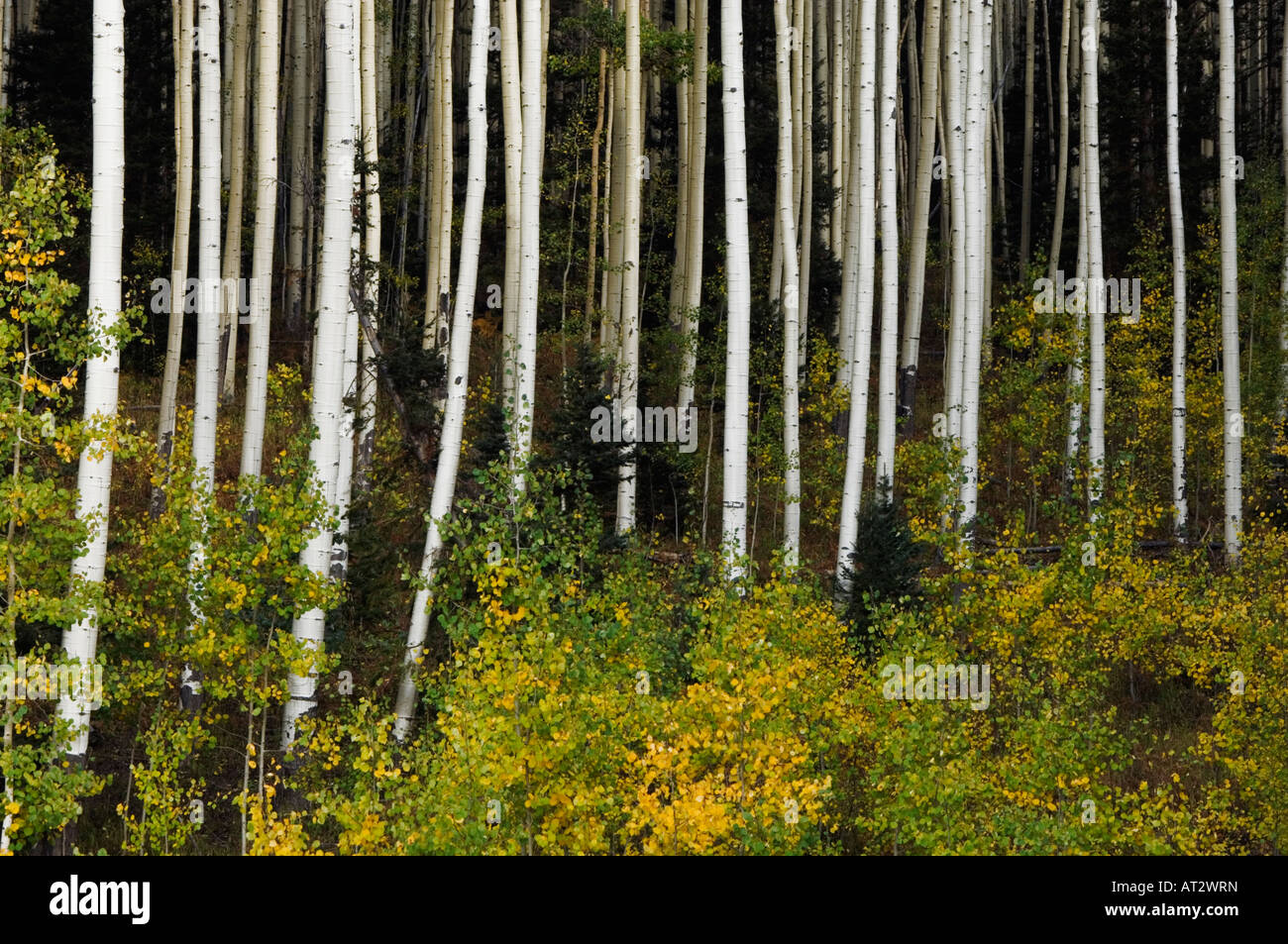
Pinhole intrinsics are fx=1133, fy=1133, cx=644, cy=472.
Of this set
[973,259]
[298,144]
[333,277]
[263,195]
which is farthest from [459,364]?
[298,144]

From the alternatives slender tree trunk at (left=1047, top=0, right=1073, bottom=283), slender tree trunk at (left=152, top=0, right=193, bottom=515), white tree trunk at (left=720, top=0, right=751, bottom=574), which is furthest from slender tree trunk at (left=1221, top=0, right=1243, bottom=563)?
slender tree trunk at (left=152, top=0, right=193, bottom=515)

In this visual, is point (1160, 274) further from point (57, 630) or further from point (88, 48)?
point (88, 48)

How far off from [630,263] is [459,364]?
4523mm

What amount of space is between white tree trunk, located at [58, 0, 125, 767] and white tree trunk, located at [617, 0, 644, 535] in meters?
7.00

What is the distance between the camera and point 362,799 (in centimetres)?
543

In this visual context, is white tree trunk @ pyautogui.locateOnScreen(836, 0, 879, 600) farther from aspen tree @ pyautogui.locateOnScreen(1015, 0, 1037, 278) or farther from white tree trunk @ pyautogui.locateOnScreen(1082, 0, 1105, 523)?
aspen tree @ pyautogui.locateOnScreen(1015, 0, 1037, 278)

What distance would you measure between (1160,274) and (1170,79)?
5.57 m

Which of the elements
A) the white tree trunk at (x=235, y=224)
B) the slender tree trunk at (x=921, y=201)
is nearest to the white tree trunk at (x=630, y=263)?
the slender tree trunk at (x=921, y=201)

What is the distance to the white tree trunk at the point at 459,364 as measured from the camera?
10086mm

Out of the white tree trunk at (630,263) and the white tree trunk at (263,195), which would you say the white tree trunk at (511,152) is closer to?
the white tree trunk at (630,263)

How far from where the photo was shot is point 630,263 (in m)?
14.3

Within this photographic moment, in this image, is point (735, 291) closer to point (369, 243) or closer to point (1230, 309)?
point (369, 243)

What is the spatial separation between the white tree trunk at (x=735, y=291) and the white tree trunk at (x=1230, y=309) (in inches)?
335
